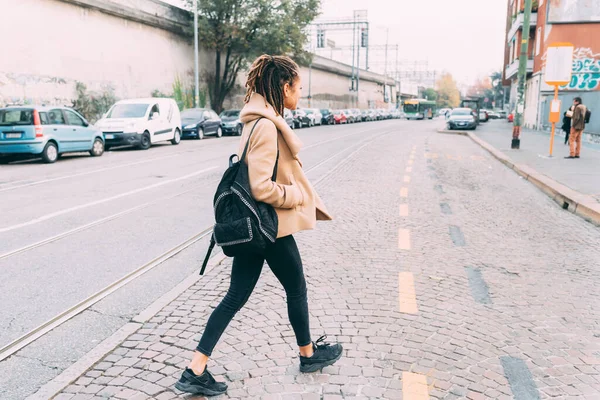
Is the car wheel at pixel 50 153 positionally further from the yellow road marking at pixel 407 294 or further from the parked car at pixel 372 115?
the parked car at pixel 372 115

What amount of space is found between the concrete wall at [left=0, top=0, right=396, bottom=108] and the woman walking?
2010cm

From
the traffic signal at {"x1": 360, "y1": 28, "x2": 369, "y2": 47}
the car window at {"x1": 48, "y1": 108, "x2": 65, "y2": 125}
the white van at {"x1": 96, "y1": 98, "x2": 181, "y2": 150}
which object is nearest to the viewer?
the car window at {"x1": 48, "y1": 108, "x2": 65, "y2": 125}

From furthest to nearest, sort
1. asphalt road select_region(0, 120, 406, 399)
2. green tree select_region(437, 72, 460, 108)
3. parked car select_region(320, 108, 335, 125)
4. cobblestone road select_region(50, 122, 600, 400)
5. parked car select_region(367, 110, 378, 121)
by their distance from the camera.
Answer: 1. green tree select_region(437, 72, 460, 108)
2. parked car select_region(367, 110, 378, 121)
3. parked car select_region(320, 108, 335, 125)
4. asphalt road select_region(0, 120, 406, 399)
5. cobblestone road select_region(50, 122, 600, 400)

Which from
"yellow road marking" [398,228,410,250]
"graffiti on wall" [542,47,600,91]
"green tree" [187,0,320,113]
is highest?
"green tree" [187,0,320,113]

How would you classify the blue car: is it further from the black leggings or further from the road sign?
the road sign

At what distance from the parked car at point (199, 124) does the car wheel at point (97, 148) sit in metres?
7.71

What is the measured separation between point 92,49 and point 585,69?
27.2 metres

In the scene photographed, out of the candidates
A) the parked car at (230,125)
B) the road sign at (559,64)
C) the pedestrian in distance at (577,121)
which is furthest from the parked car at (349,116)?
the pedestrian in distance at (577,121)

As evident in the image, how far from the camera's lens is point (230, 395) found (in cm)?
301

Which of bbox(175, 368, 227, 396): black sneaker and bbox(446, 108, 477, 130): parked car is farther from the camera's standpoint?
bbox(446, 108, 477, 130): parked car

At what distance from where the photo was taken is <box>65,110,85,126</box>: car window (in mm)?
16438

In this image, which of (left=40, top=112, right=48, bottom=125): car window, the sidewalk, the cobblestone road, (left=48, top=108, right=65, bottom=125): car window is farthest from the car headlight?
the cobblestone road

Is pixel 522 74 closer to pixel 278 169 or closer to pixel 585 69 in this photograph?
pixel 585 69

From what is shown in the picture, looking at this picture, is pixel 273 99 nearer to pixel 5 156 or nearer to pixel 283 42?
pixel 5 156
